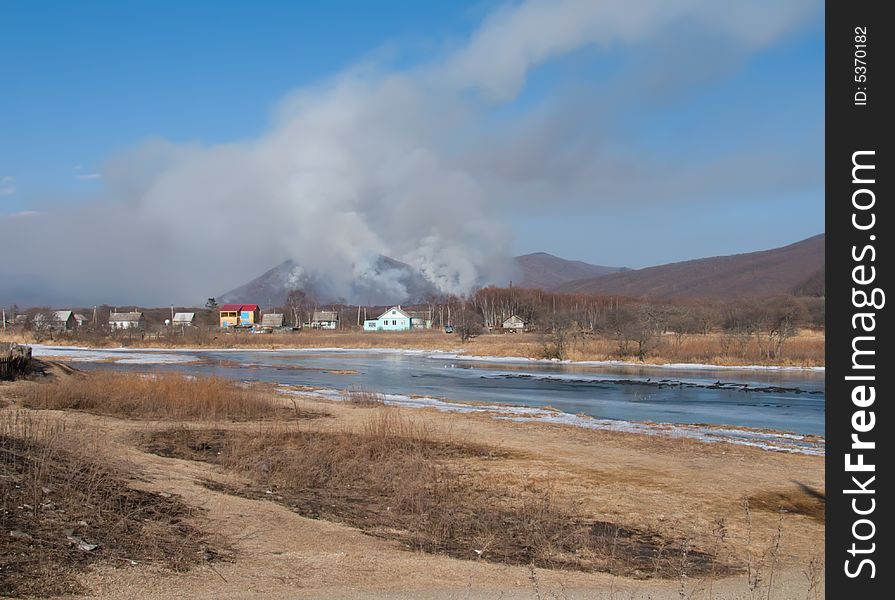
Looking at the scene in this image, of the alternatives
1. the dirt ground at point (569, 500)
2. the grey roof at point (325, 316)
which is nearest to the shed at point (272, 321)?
the grey roof at point (325, 316)

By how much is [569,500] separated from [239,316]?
155 meters

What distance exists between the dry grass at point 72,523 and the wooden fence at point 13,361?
62.6ft

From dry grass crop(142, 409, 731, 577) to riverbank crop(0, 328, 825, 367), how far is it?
53450 millimetres

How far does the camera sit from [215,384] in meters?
28.3

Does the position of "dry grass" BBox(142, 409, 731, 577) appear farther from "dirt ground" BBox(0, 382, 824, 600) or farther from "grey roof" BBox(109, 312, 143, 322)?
"grey roof" BBox(109, 312, 143, 322)

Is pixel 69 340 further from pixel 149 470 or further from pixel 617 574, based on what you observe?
pixel 617 574

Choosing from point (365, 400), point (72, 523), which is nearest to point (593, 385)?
point (365, 400)

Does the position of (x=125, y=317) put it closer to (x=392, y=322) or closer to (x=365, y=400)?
(x=392, y=322)

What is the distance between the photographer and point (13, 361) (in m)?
31.0

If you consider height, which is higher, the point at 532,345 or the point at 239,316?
the point at 239,316

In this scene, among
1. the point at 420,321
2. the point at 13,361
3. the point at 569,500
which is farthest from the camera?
the point at 420,321

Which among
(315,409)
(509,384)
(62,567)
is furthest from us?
(509,384)
